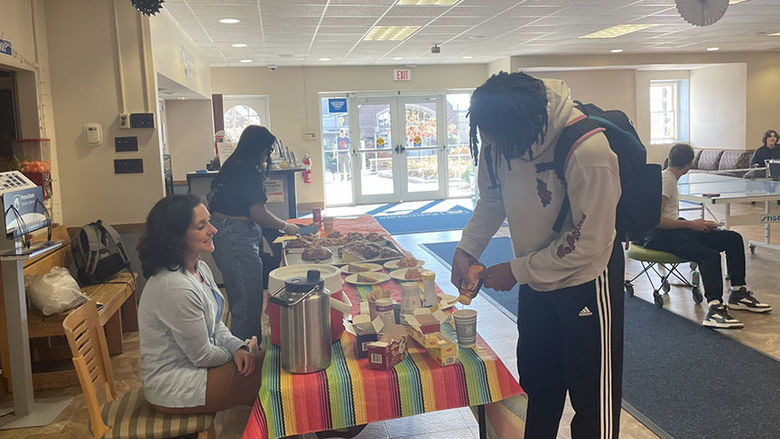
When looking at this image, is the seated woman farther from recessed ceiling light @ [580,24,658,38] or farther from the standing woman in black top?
recessed ceiling light @ [580,24,658,38]

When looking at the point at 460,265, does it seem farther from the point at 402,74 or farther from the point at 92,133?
the point at 402,74

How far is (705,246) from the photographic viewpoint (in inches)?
166

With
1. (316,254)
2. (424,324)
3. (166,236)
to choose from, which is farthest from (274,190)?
(424,324)

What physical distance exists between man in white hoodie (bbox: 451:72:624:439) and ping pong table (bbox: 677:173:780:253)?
3496mm

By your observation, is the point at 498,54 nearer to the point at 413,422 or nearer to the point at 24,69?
the point at 24,69

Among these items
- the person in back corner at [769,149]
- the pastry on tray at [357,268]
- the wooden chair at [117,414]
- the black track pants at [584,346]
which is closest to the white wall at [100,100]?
the pastry on tray at [357,268]

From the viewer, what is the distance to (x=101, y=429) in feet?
6.50

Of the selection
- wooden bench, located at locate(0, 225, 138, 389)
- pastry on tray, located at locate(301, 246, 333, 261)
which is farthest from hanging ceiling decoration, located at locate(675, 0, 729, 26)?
wooden bench, located at locate(0, 225, 138, 389)

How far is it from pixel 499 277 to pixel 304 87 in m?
9.50

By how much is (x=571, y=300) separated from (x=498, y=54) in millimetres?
8972

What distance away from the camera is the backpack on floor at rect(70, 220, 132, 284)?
4.09m

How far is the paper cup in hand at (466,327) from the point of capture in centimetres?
183

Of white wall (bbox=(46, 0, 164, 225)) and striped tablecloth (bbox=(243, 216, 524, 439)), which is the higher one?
white wall (bbox=(46, 0, 164, 225))

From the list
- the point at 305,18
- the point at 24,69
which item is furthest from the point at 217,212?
the point at 305,18
